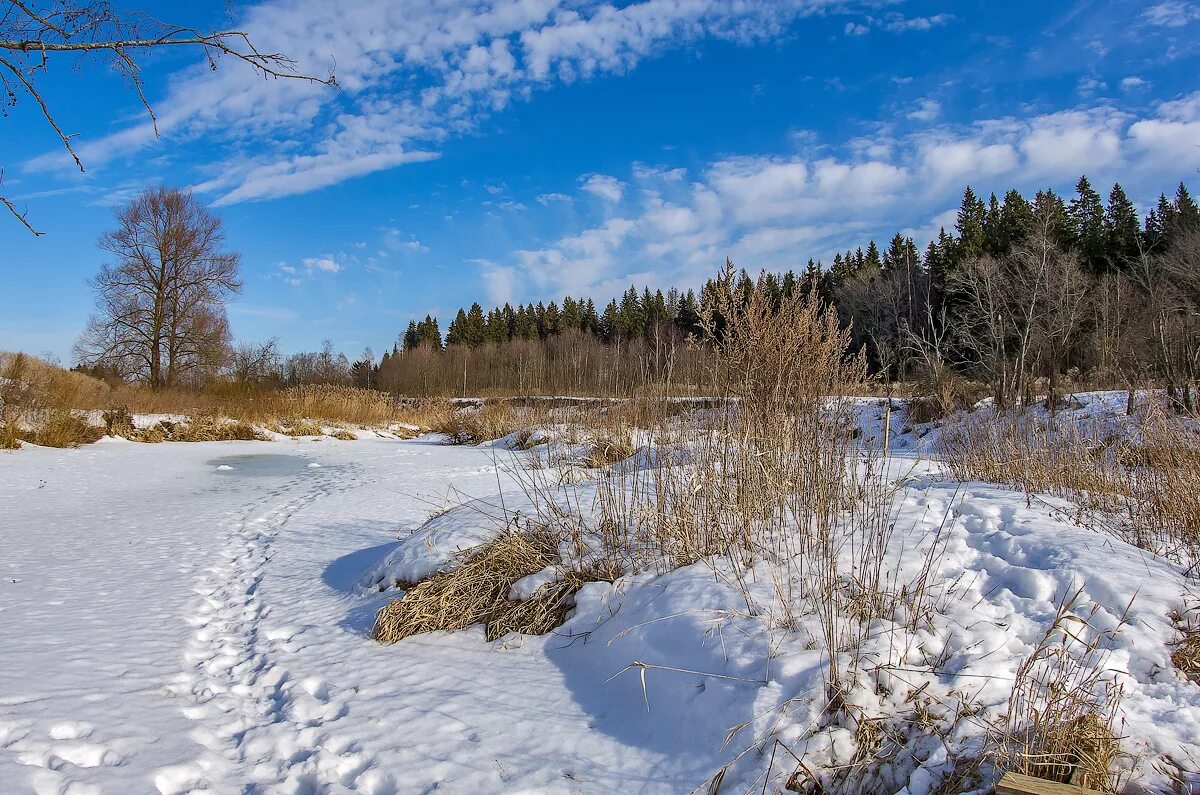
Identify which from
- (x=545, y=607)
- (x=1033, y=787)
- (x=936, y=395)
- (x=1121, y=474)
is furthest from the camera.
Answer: (x=936, y=395)

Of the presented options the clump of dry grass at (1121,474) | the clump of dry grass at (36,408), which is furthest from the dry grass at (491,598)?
the clump of dry grass at (36,408)

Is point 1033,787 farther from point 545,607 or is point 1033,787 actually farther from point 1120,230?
point 1120,230

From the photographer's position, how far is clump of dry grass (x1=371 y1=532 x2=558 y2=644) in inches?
145

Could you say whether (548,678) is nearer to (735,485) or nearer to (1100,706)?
(735,485)

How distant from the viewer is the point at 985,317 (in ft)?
90.0

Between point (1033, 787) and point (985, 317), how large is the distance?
30.9m

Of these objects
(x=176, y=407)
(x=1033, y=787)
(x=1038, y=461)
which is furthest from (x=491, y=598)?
(x=176, y=407)

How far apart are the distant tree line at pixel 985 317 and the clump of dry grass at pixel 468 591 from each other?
1.59 m

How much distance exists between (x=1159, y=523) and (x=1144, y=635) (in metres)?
2.16

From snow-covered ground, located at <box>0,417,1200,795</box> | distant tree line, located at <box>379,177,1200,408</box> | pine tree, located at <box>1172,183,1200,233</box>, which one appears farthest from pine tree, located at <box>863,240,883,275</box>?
snow-covered ground, located at <box>0,417,1200,795</box>

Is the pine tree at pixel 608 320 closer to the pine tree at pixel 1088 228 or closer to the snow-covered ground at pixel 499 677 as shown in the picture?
the pine tree at pixel 1088 228

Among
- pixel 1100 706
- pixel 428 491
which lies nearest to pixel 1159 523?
pixel 1100 706

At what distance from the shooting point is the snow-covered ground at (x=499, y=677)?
7.18 ft

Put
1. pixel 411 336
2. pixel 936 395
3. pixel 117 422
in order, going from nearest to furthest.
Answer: pixel 117 422, pixel 936 395, pixel 411 336
